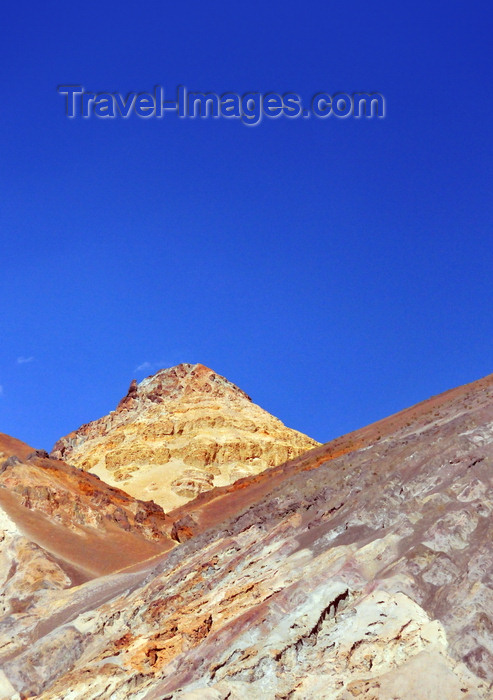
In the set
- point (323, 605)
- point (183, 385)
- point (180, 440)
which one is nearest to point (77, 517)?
point (323, 605)

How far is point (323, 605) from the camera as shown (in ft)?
52.1

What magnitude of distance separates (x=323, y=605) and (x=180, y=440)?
74089 mm

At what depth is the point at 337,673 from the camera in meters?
13.9

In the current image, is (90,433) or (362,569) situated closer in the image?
(362,569)

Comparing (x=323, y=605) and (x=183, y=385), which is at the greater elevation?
(x=183, y=385)

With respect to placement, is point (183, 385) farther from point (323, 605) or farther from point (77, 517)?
point (323, 605)

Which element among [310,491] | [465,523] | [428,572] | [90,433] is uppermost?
[90,433]

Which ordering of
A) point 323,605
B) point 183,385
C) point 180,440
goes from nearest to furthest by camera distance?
1. point 323,605
2. point 180,440
3. point 183,385

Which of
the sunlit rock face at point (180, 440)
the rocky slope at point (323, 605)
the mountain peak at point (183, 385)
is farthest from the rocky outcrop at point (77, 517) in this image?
the mountain peak at point (183, 385)

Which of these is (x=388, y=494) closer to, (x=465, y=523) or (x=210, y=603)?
(x=465, y=523)

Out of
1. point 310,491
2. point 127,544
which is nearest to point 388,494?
point 310,491

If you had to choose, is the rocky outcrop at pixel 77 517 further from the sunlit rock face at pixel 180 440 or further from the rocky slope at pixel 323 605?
the sunlit rock face at pixel 180 440

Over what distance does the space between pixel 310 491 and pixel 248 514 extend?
239 cm

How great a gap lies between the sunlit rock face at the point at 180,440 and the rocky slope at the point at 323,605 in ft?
154
